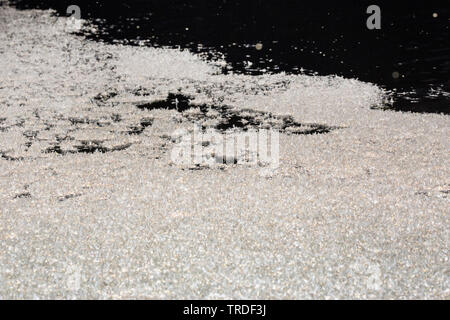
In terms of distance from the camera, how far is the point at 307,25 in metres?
22.2

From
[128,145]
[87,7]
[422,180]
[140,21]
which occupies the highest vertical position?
[87,7]

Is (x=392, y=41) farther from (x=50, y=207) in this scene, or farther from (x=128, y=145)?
(x=50, y=207)

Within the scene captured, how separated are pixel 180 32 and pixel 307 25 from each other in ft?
20.9

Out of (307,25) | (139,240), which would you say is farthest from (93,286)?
(307,25)

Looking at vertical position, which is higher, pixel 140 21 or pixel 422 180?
pixel 140 21

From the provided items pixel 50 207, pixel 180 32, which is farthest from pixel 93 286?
pixel 180 32

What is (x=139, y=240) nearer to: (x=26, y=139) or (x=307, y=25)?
(x=26, y=139)

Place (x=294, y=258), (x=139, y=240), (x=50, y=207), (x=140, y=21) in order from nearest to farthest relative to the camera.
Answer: (x=294, y=258), (x=139, y=240), (x=50, y=207), (x=140, y=21)

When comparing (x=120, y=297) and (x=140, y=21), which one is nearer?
(x=120, y=297)

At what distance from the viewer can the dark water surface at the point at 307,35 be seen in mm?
15078

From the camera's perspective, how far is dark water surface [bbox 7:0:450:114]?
49.5ft

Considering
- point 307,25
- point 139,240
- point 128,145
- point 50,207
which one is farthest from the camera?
point 307,25

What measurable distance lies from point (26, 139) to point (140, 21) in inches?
611

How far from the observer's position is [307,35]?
796 inches
